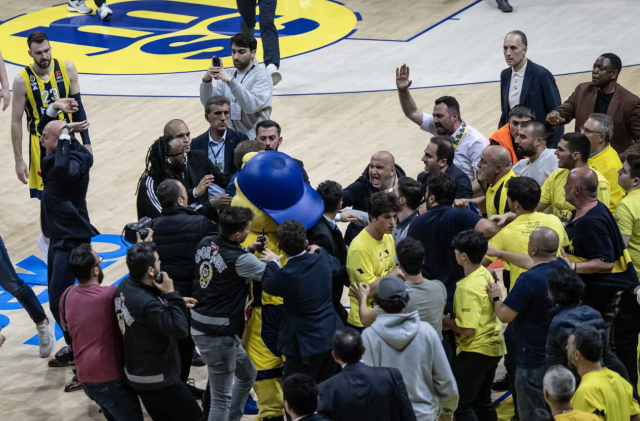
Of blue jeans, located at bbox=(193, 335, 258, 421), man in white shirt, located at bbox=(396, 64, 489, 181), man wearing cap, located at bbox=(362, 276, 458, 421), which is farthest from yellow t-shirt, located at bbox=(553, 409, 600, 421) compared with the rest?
man in white shirt, located at bbox=(396, 64, 489, 181)

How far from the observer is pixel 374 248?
6.36 metres

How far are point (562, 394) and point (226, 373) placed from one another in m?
2.30

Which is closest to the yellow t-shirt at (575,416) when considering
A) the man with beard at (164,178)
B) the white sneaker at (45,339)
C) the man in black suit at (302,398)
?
the man in black suit at (302,398)

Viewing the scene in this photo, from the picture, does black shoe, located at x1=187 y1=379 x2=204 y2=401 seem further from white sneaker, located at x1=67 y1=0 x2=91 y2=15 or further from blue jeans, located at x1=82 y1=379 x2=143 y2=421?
white sneaker, located at x1=67 y1=0 x2=91 y2=15

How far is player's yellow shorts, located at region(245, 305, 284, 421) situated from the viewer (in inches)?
251

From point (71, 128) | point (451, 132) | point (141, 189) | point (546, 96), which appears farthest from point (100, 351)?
point (546, 96)

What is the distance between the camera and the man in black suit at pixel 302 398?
4801 mm

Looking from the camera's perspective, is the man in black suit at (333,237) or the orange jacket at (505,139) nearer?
the man in black suit at (333,237)

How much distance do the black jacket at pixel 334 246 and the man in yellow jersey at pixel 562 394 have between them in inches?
68.9

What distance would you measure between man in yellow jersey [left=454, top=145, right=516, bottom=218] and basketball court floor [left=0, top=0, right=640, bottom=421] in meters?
2.57

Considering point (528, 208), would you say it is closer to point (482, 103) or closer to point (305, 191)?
point (305, 191)

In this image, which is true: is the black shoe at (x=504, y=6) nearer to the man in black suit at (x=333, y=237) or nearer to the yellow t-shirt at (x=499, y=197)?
the yellow t-shirt at (x=499, y=197)

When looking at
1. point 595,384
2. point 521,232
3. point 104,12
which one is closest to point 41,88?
point 521,232

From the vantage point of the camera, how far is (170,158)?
7465 millimetres
